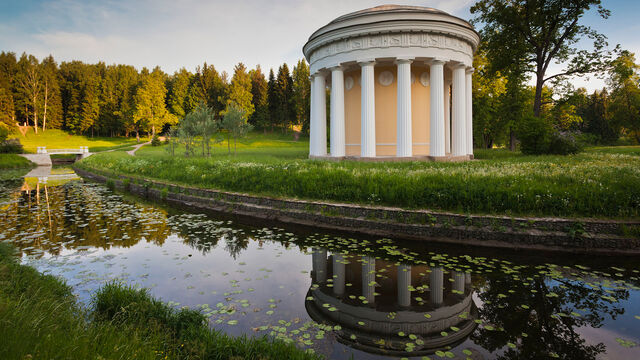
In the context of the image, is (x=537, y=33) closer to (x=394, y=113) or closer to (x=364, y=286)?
(x=394, y=113)

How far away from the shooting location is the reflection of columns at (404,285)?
16.1 ft

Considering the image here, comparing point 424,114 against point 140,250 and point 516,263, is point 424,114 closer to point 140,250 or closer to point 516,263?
point 516,263

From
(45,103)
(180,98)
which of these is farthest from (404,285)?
(45,103)

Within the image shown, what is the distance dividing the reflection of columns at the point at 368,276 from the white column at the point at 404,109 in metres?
13.6

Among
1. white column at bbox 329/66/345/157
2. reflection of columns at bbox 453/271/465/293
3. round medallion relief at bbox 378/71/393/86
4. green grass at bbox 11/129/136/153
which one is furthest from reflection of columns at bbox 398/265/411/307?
green grass at bbox 11/129/136/153

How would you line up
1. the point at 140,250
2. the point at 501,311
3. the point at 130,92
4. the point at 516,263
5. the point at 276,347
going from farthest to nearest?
the point at 130,92 → the point at 140,250 → the point at 516,263 → the point at 501,311 → the point at 276,347

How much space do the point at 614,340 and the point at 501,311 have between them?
3.97 ft

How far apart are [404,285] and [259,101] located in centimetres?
6814

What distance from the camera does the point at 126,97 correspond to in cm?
6334

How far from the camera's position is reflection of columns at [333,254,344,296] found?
17.8 ft

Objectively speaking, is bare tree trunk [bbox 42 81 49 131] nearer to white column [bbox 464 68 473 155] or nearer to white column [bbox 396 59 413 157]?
white column [bbox 396 59 413 157]

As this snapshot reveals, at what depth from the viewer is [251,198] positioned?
11.5 metres

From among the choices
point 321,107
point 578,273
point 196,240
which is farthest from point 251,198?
point 321,107

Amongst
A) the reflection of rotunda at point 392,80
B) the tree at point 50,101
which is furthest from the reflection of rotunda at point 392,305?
the tree at point 50,101
